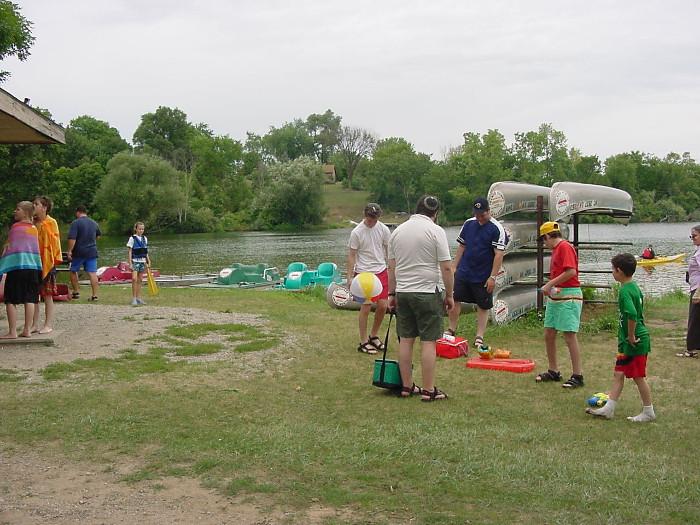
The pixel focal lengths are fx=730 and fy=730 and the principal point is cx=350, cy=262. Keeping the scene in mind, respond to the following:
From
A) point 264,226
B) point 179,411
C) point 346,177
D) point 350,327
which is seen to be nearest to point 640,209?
point 264,226

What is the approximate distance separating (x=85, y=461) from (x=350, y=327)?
22.5 ft

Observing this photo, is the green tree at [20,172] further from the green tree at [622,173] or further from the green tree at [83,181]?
the green tree at [622,173]

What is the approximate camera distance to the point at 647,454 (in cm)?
552

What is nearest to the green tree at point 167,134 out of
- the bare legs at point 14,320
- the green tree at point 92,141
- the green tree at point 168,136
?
the green tree at point 168,136

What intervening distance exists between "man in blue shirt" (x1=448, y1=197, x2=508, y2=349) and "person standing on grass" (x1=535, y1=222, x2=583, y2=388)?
1849 millimetres

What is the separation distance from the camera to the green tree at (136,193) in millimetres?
71000

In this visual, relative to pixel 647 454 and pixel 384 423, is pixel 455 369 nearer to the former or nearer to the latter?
pixel 384 423

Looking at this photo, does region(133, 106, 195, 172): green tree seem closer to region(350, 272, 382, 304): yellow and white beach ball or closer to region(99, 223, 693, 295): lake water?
region(99, 223, 693, 295): lake water

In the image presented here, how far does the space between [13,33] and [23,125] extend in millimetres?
11539

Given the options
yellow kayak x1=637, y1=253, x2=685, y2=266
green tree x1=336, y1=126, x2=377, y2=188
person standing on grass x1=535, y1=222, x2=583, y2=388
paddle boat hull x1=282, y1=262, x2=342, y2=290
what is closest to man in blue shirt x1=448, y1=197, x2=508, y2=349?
person standing on grass x1=535, y1=222, x2=583, y2=388

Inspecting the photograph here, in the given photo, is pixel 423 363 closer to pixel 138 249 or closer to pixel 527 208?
pixel 527 208

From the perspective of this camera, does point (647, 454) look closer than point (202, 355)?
Yes

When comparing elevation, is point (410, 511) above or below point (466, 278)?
below

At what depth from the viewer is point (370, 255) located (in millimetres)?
9914
